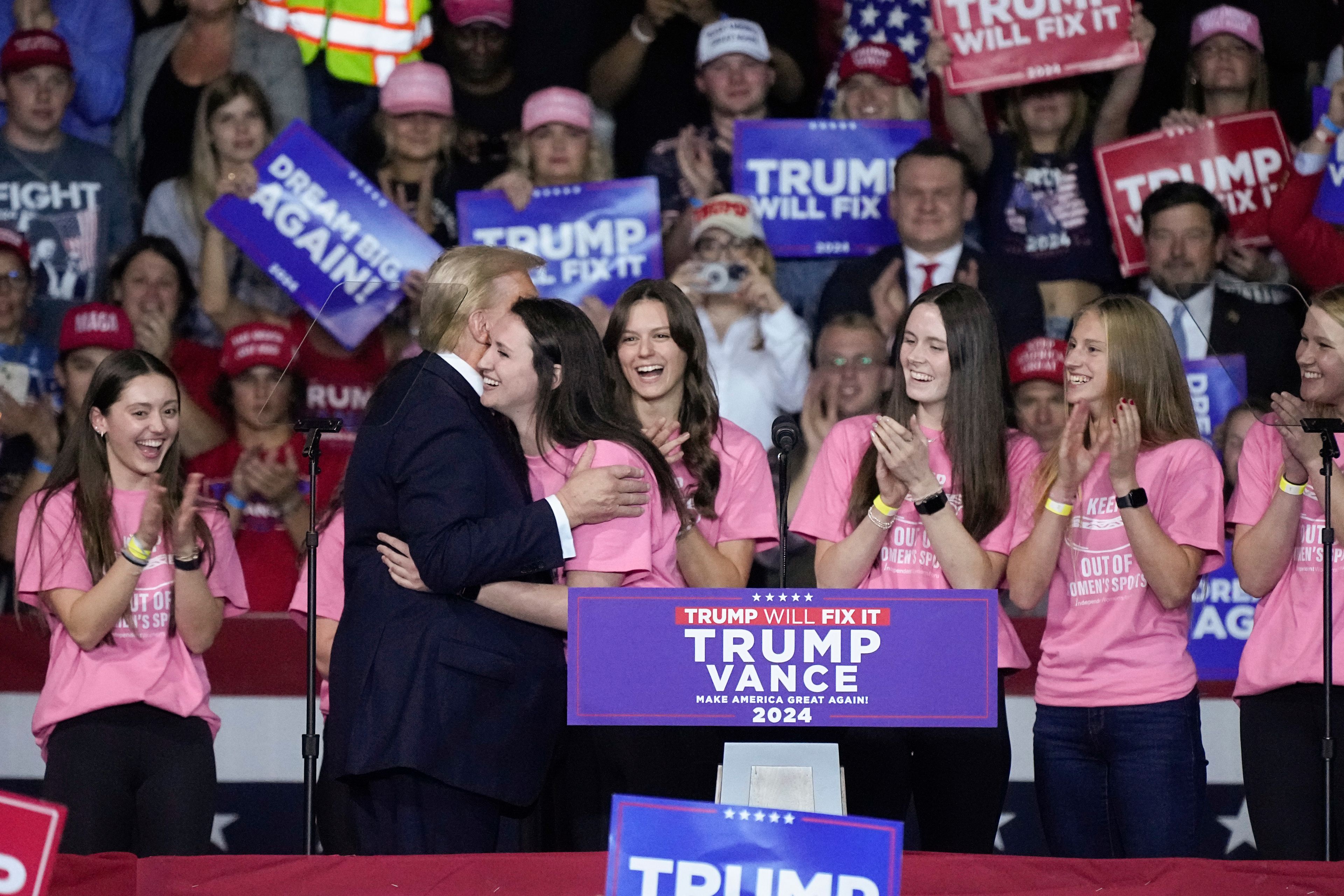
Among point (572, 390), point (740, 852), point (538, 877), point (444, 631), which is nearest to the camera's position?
point (740, 852)

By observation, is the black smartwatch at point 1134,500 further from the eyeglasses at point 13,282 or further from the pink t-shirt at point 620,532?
the eyeglasses at point 13,282

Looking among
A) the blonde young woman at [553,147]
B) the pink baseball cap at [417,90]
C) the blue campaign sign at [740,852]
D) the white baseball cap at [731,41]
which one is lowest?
the blue campaign sign at [740,852]

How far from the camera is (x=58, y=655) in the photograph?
320 centimetres

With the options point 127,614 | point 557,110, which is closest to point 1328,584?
point 127,614

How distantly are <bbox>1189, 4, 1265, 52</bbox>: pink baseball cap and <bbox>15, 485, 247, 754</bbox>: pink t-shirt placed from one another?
3425 millimetres

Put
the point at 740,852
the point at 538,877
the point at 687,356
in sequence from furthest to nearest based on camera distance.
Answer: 1. the point at 687,356
2. the point at 538,877
3. the point at 740,852

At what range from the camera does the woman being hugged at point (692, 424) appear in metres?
3.26

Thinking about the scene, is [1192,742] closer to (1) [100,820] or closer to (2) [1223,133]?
(1) [100,820]

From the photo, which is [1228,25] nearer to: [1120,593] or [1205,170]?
[1205,170]

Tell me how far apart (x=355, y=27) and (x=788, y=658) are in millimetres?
3452

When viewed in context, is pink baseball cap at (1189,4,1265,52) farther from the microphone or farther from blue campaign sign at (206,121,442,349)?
the microphone

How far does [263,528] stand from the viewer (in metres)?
3.48

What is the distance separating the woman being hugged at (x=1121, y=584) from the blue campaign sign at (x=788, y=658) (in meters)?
0.63

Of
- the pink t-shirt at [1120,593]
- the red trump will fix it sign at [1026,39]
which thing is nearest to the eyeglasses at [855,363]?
the red trump will fix it sign at [1026,39]
